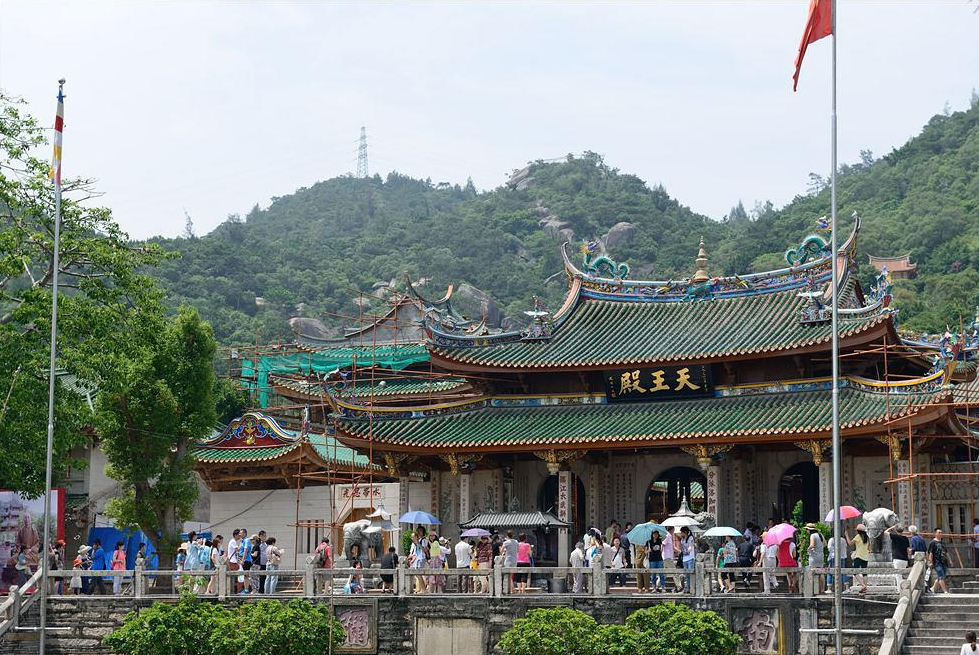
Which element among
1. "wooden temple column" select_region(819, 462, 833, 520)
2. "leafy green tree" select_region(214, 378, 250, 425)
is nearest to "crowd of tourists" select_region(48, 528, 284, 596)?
"wooden temple column" select_region(819, 462, 833, 520)

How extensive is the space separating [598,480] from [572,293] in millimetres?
5511

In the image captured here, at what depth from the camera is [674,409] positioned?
33.0 meters

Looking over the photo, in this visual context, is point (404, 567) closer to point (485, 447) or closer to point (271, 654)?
point (271, 654)

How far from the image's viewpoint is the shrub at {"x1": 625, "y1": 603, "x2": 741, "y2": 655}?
76.4ft

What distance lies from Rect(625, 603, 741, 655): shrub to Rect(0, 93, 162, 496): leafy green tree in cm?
1380

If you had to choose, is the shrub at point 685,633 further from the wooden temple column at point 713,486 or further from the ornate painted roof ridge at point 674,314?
the ornate painted roof ridge at point 674,314

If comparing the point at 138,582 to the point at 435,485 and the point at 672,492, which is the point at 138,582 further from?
the point at 672,492

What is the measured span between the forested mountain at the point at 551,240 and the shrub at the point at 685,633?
166 feet

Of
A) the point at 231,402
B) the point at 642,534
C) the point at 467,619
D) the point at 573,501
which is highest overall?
the point at 231,402

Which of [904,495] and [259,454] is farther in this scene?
[259,454]

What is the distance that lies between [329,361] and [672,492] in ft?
56.1

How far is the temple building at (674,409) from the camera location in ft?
101

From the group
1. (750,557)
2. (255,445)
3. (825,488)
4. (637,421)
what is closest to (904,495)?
(825,488)

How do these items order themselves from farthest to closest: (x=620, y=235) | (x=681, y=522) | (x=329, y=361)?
1. (x=620, y=235)
2. (x=329, y=361)
3. (x=681, y=522)
